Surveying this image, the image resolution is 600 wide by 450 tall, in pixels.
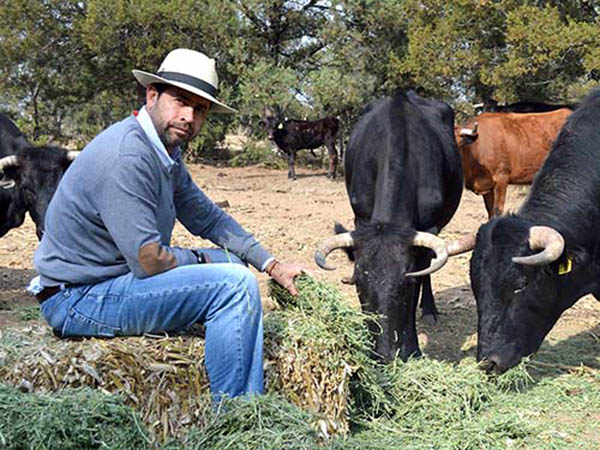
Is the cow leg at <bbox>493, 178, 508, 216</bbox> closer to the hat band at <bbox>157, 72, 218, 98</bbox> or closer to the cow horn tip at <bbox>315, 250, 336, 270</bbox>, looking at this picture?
the cow horn tip at <bbox>315, 250, 336, 270</bbox>

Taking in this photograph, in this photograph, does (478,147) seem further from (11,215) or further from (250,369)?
(250,369)

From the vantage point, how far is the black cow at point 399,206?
17.4 feet

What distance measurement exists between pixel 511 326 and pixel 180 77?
9.73 feet

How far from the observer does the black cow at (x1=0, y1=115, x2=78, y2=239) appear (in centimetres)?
795

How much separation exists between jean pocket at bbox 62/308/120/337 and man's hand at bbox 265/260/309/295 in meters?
1.02

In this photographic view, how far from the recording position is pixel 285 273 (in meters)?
4.25

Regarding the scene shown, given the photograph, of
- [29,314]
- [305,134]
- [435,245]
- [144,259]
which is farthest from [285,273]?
[305,134]

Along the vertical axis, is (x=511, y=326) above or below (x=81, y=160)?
below

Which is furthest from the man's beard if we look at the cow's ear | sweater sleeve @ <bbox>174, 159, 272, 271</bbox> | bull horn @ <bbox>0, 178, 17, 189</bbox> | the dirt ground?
the cow's ear

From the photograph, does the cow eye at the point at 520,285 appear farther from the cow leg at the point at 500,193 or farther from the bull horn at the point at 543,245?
the cow leg at the point at 500,193

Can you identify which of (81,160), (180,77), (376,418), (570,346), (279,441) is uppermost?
(180,77)

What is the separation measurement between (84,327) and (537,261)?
2.98 m

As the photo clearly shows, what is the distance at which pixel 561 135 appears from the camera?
583 cm

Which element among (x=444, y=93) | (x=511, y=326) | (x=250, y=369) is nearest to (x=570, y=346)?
(x=511, y=326)
